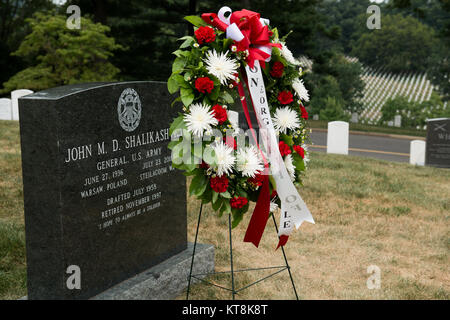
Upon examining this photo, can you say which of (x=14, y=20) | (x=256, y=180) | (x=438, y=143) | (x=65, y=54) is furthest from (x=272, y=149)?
(x=14, y=20)

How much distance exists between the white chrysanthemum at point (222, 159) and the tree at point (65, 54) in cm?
1461

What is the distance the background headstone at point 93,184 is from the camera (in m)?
3.22

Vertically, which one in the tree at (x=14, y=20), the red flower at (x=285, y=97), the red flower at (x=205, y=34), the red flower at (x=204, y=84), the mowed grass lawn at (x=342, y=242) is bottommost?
the mowed grass lawn at (x=342, y=242)

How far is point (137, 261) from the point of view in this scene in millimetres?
→ 4016

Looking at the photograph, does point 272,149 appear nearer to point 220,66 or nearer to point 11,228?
point 220,66

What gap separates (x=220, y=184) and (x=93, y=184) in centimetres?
94

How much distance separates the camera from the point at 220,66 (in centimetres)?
334

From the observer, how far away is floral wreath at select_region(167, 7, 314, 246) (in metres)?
3.34

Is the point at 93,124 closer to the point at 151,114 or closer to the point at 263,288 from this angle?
the point at 151,114

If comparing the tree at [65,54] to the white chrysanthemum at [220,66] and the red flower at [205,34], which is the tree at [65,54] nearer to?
the red flower at [205,34]

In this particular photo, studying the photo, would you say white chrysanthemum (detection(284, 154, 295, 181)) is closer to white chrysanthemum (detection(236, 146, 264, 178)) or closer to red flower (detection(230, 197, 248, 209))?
white chrysanthemum (detection(236, 146, 264, 178))

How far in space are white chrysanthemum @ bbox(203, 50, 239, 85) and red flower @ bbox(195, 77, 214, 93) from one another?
0.21 ft

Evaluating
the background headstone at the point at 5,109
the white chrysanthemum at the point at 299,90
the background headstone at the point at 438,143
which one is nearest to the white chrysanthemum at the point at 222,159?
the white chrysanthemum at the point at 299,90

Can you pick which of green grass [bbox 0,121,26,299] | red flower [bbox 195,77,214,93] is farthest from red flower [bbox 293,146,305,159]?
green grass [bbox 0,121,26,299]
